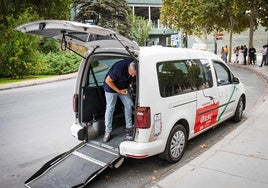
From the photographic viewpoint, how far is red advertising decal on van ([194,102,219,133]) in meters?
5.84

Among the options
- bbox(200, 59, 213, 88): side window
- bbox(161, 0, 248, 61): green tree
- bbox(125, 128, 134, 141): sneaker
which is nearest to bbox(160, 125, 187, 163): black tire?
bbox(125, 128, 134, 141): sneaker

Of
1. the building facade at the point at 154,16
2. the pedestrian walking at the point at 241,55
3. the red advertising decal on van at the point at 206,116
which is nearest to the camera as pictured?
the red advertising decal on van at the point at 206,116

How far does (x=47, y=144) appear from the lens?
21.4ft

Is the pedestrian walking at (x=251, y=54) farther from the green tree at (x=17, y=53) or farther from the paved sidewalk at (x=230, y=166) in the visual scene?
the paved sidewalk at (x=230, y=166)

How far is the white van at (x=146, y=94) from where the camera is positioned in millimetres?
4641

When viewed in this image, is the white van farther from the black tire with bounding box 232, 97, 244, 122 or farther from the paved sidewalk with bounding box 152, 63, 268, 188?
the black tire with bounding box 232, 97, 244, 122

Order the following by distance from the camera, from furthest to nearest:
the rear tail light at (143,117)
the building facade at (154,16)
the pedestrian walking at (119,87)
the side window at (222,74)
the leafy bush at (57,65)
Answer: the building facade at (154,16) → the leafy bush at (57,65) → the side window at (222,74) → the pedestrian walking at (119,87) → the rear tail light at (143,117)

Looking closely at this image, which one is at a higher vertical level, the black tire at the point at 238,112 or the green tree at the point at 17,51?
the green tree at the point at 17,51

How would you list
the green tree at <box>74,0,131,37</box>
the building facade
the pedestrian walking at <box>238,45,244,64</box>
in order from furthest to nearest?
the building facade, the green tree at <box>74,0,131,37</box>, the pedestrian walking at <box>238,45,244,64</box>

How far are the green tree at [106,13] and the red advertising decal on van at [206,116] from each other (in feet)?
118

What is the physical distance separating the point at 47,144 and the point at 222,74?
411 cm

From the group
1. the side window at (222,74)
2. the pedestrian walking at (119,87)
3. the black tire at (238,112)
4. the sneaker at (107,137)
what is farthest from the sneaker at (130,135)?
the black tire at (238,112)

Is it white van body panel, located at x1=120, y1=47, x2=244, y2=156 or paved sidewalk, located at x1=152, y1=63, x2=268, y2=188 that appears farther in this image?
white van body panel, located at x1=120, y1=47, x2=244, y2=156

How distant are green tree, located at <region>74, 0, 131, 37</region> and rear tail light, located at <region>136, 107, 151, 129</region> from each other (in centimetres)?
3743
